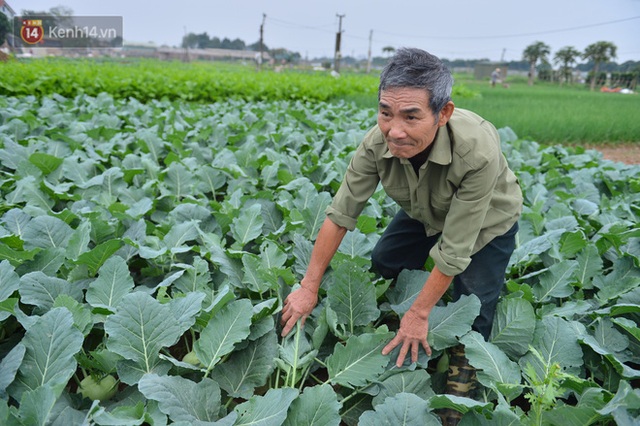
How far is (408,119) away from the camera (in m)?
1.47

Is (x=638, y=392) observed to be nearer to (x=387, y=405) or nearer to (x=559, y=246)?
(x=387, y=405)

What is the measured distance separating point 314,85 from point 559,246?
375 inches

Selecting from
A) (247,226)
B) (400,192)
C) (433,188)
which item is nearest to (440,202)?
(433,188)

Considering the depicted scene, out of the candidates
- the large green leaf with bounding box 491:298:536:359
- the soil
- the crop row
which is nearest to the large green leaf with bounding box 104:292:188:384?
the large green leaf with bounding box 491:298:536:359

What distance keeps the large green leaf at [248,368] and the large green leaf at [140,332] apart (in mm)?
209

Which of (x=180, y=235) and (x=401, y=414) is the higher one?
(x=180, y=235)

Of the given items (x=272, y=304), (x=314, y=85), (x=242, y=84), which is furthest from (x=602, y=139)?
(x=272, y=304)

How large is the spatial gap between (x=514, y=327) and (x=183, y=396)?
121cm

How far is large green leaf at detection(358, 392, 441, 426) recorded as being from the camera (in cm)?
140

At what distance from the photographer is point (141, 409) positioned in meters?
1.32

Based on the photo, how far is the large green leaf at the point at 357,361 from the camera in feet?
5.27

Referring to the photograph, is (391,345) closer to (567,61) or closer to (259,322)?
(259,322)

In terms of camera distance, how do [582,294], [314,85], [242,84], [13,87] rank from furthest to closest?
[314,85] → [242,84] → [13,87] → [582,294]

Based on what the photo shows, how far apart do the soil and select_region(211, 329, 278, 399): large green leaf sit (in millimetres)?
7386
